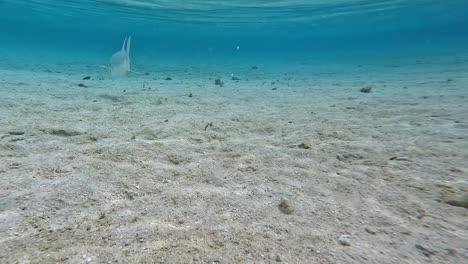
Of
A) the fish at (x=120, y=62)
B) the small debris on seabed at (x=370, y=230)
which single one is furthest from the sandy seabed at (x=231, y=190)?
the fish at (x=120, y=62)

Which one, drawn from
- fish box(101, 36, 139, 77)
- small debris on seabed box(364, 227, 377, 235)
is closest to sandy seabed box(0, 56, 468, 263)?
small debris on seabed box(364, 227, 377, 235)

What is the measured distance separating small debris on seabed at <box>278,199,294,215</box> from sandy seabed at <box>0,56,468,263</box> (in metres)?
0.02

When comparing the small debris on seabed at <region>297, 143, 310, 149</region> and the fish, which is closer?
the small debris on seabed at <region>297, 143, 310, 149</region>

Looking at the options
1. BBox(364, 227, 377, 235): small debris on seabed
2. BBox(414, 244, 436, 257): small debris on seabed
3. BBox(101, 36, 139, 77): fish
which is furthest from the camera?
BBox(101, 36, 139, 77): fish

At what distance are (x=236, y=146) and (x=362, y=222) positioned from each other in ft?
7.48

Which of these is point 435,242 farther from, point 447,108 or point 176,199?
point 447,108

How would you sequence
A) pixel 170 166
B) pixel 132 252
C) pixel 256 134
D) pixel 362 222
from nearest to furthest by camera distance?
pixel 132 252
pixel 362 222
pixel 170 166
pixel 256 134

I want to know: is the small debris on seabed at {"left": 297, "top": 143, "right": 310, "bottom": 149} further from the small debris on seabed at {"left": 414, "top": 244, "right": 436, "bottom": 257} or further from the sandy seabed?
the small debris on seabed at {"left": 414, "top": 244, "right": 436, "bottom": 257}

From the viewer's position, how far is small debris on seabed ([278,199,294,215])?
264 centimetres

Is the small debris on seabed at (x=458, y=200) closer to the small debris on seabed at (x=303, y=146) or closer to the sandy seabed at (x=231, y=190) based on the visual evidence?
the sandy seabed at (x=231, y=190)

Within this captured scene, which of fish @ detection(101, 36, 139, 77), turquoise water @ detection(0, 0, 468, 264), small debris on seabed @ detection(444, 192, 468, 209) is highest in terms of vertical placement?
fish @ detection(101, 36, 139, 77)

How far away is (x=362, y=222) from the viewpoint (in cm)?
249

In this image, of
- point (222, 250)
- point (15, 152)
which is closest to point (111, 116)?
point (15, 152)

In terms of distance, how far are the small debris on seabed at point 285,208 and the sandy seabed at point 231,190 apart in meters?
0.02
